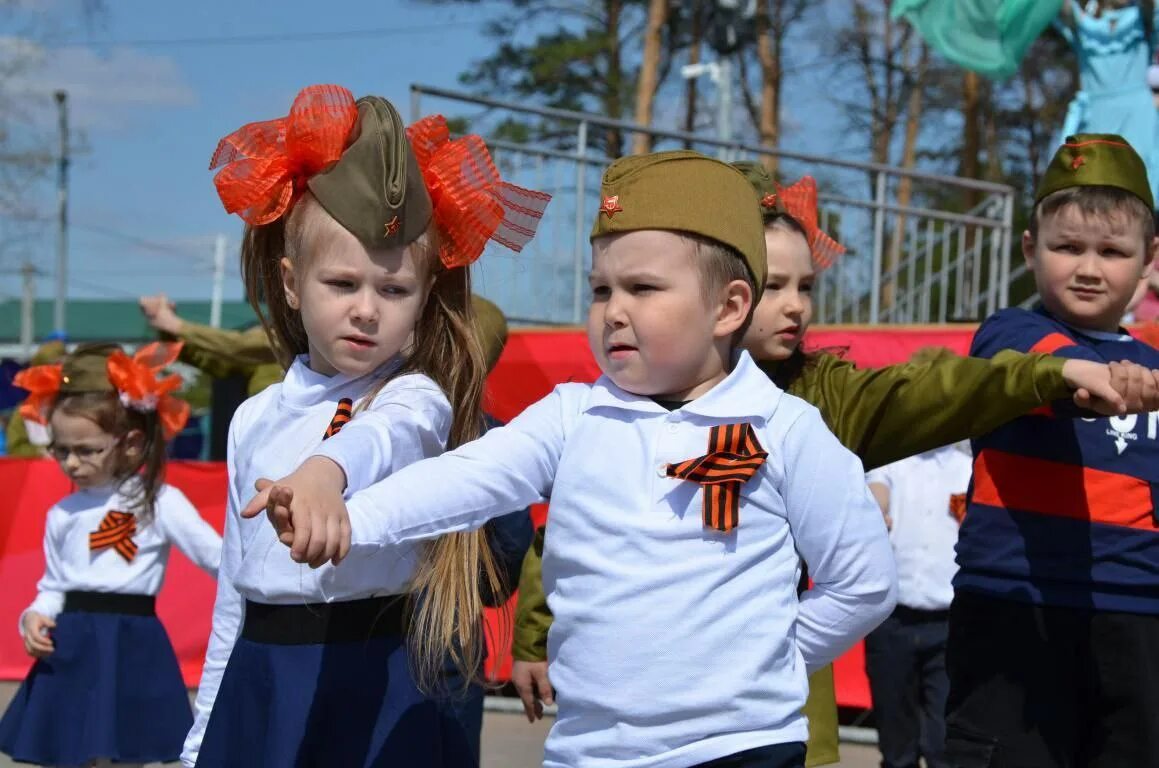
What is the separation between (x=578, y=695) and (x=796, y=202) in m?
1.47

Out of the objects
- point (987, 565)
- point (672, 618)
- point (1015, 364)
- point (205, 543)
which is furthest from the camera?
point (205, 543)

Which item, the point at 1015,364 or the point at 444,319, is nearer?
the point at 1015,364

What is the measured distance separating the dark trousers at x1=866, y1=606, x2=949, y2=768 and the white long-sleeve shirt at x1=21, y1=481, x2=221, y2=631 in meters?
2.63

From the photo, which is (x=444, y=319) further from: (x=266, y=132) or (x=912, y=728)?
(x=912, y=728)

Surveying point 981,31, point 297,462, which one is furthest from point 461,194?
point 981,31

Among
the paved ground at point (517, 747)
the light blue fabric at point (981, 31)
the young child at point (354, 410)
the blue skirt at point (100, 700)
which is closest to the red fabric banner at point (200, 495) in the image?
the paved ground at point (517, 747)

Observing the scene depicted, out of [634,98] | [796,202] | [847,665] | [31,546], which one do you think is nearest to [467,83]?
[634,98]

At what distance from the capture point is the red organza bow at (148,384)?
521 centimetres

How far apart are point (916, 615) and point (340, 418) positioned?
3.35m

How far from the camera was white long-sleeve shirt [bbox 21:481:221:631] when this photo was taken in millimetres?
5145

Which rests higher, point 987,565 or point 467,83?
point 467,83

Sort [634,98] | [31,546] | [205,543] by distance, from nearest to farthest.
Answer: [205,543], [31,546], [634,98]

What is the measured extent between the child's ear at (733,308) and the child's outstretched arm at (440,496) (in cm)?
29

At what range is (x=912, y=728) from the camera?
5.43 meters
